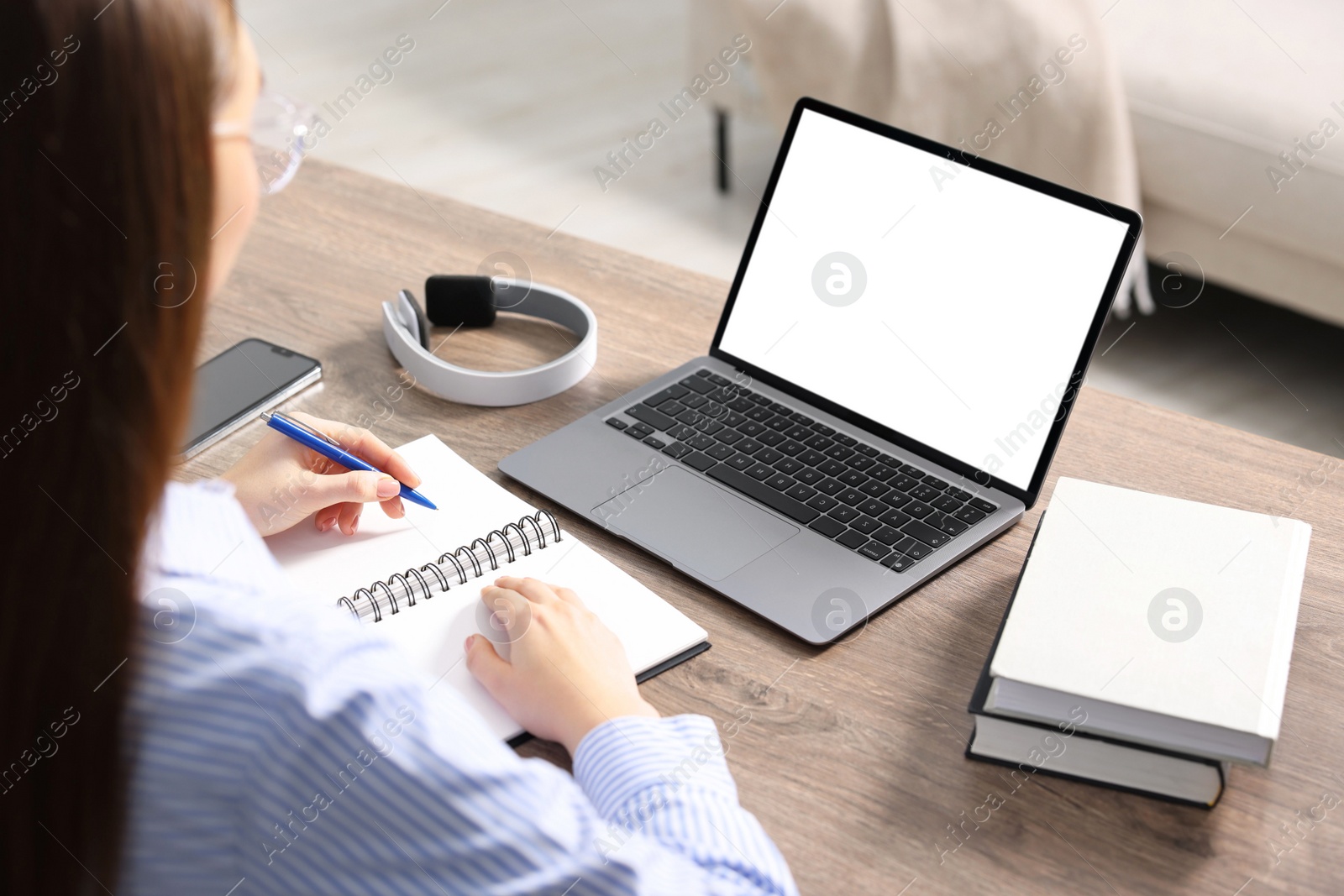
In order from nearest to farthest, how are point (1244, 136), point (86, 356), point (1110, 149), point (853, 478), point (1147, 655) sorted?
1. point (86, 356)
2. point (1147, 655)
3. point (853, 478)
4. point (1244, 136)
5. point (1110, 149)

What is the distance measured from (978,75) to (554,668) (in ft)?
6.23

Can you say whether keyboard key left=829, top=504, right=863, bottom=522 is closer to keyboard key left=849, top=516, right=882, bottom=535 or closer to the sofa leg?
keyboard key left=849, top=516, right=882, bottom=535

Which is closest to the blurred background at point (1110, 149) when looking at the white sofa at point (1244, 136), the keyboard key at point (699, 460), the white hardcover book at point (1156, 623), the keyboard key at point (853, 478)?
the white sofa at point (1244, 136)

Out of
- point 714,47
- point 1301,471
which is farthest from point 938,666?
point 714,47

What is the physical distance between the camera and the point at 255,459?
94 centimetres

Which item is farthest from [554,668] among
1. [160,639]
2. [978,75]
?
[978,75]

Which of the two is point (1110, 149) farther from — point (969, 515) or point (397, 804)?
point (397, 804)

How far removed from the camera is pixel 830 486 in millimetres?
942

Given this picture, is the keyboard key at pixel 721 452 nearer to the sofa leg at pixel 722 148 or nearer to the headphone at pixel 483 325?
the headphone at pixel 483 325

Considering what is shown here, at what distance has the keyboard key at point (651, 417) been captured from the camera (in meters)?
1.02

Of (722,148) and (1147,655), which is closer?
(1147,655)

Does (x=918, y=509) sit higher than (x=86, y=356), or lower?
lower

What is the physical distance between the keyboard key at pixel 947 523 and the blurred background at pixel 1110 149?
138cm

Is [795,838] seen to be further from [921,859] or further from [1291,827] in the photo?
[1291,827]
